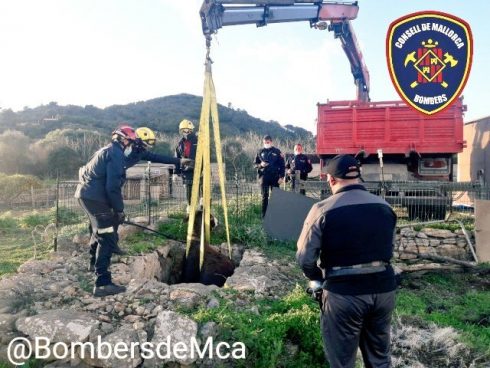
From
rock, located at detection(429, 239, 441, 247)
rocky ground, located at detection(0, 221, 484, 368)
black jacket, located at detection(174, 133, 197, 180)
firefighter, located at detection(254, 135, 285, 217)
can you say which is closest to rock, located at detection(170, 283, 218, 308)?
rocky ground, located at detection(0, 221, 484, 368)

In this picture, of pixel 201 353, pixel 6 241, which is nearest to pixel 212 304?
pixel 201 353

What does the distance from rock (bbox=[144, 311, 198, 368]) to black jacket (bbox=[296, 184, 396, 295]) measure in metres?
1.50

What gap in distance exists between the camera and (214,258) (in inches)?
260

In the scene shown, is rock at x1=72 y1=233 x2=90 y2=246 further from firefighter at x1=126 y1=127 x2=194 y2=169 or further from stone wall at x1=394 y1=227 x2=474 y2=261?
stone wall at x1=394 y1=227 x2=474 y2=261

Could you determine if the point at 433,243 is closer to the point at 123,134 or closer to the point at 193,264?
the point at 193,264

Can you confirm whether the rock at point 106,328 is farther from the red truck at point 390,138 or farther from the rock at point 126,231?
the red truck at point 390,138

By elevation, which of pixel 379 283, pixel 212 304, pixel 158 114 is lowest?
pixel 212 304

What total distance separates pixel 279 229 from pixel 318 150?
10.3 ft

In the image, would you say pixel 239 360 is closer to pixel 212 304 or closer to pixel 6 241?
pixel 212 304

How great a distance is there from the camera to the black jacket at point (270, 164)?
838 centimetres

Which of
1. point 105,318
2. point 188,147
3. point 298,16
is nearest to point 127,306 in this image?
point 105,318

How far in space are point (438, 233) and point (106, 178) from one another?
21.6 feet

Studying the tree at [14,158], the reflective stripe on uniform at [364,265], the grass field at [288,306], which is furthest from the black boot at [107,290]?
the tree at [14,158]

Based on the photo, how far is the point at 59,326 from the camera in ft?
12.1
